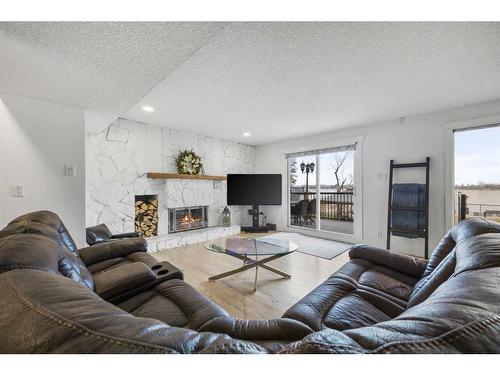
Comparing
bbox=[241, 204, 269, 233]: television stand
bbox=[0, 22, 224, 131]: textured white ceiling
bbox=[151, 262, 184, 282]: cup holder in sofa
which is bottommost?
bbox=[241, 204, 269, 233]: television stand

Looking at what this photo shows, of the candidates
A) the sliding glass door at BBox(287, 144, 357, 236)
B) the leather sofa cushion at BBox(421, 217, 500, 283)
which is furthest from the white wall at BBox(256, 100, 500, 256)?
the leather sofa cushion at BBox(421, 217, 500, 283)

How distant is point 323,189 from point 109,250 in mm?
4271

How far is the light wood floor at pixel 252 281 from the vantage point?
2.01m

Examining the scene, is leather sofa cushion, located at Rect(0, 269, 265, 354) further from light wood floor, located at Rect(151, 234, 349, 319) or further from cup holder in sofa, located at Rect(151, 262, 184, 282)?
light wood floor, located at Rect(151, 234, 349, 319)

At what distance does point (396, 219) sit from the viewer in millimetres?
3520

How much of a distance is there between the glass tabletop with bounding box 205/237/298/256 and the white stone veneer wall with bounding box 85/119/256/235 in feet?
6.25

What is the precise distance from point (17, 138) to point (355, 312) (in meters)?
3.24

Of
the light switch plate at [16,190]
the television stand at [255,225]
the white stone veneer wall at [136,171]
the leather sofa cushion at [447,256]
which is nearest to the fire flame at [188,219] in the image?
the white stone veneer wall at [136,171]

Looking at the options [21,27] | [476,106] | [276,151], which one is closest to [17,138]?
[21,27]

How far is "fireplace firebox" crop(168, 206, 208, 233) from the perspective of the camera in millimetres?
4371

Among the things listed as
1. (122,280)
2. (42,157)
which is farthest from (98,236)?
(122,280)

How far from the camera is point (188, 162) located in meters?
A: 4.47

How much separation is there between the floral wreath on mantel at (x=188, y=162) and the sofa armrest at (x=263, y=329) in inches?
152

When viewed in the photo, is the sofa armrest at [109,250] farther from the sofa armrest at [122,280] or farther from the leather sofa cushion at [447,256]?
the leather sofa cushion at [447,256]
